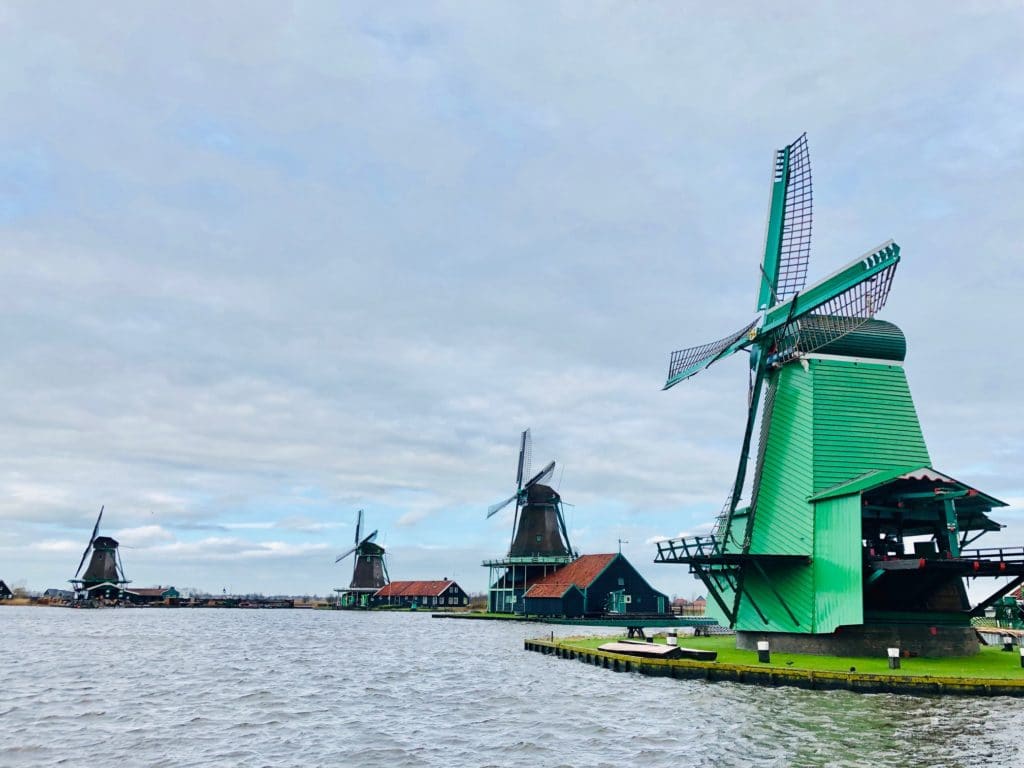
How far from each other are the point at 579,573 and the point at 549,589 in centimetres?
325

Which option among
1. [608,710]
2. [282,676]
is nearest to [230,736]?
[608,710]

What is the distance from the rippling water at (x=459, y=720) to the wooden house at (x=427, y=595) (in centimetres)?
8447

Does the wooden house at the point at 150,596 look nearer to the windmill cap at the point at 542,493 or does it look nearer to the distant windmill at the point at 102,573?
the distant windmill at the point at 102,573

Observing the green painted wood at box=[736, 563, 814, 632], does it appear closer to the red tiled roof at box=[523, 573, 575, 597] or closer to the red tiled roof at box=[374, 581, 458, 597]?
the red tiled roof at box=[523, 573, 575, 597]

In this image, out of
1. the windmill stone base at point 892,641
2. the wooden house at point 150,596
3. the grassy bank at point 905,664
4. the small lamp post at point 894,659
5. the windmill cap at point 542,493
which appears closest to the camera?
the grassy bank at point 905,664

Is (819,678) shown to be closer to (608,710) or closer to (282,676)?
(608,710)

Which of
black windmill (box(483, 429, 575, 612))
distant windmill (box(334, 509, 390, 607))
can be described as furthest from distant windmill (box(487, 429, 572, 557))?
distant windmill (box(334, 509, 390, 607))

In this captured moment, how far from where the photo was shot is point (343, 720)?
24.8m

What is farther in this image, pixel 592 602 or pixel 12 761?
pixel 592 602

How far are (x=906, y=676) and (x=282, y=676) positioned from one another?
23049 mm

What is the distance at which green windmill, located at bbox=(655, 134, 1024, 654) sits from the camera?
32.8 meters

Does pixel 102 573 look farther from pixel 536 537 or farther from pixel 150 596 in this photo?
pixel 536 537

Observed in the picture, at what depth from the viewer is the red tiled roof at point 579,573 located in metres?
82.8

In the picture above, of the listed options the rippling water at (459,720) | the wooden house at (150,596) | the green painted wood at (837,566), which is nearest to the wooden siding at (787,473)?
the green painted wood at (837,566)
